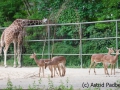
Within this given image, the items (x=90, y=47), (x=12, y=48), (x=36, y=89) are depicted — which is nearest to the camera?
(x=36, y=89)

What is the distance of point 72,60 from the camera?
17125 mm

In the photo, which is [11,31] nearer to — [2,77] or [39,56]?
[39,56]

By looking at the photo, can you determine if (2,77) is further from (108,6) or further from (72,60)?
(108,6)

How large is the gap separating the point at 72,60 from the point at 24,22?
8.89 feet

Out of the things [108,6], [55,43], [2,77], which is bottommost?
[2,77]

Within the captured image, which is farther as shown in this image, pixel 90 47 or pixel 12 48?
pixel 12 48

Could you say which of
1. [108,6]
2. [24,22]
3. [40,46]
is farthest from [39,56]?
[108,6]

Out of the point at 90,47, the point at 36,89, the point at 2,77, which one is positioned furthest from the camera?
the point at 90,47

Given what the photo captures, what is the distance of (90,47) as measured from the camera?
16953mm

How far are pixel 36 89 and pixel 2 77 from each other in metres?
4.50

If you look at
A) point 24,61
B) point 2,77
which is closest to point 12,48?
point 24,61

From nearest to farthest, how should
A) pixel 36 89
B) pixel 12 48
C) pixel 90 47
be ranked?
pixel 36 89 → pixel 90 47 → pixel 12 48

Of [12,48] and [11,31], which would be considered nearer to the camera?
[11,31]

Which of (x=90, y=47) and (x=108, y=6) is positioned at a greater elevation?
(x=108, y=6)
